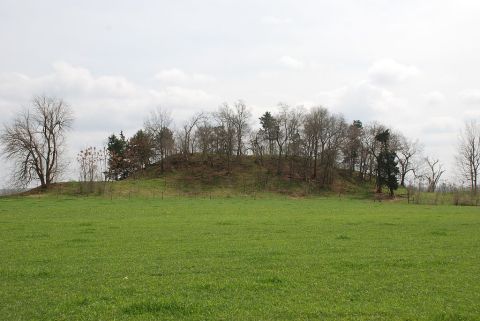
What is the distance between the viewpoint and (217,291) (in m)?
11.3

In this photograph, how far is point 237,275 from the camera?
1320cm

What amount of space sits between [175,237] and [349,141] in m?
82.2

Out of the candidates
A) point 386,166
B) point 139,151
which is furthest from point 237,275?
point 139,151

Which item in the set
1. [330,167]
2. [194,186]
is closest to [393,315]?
[194,186]

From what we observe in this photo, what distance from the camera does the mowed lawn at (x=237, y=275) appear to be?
9.68 metres

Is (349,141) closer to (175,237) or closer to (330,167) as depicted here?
(330,167)

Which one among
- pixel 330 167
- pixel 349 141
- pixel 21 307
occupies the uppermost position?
pixel 349 141

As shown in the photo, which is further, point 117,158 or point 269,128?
point 269,128

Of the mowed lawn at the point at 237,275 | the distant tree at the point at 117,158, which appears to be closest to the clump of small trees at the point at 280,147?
the distant tree at the point at 117,158

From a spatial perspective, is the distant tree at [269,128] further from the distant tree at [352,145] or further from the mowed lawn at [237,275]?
the mowed lawn at [237,275]

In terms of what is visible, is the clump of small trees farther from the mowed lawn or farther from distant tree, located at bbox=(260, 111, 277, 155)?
the mowed lawn

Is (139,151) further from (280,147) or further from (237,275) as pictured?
(237,275)

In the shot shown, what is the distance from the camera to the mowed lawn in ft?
31.8

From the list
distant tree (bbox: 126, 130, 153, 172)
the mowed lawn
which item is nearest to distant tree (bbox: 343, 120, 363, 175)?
distant tree (bbox: 126, 130, 153, 172)
